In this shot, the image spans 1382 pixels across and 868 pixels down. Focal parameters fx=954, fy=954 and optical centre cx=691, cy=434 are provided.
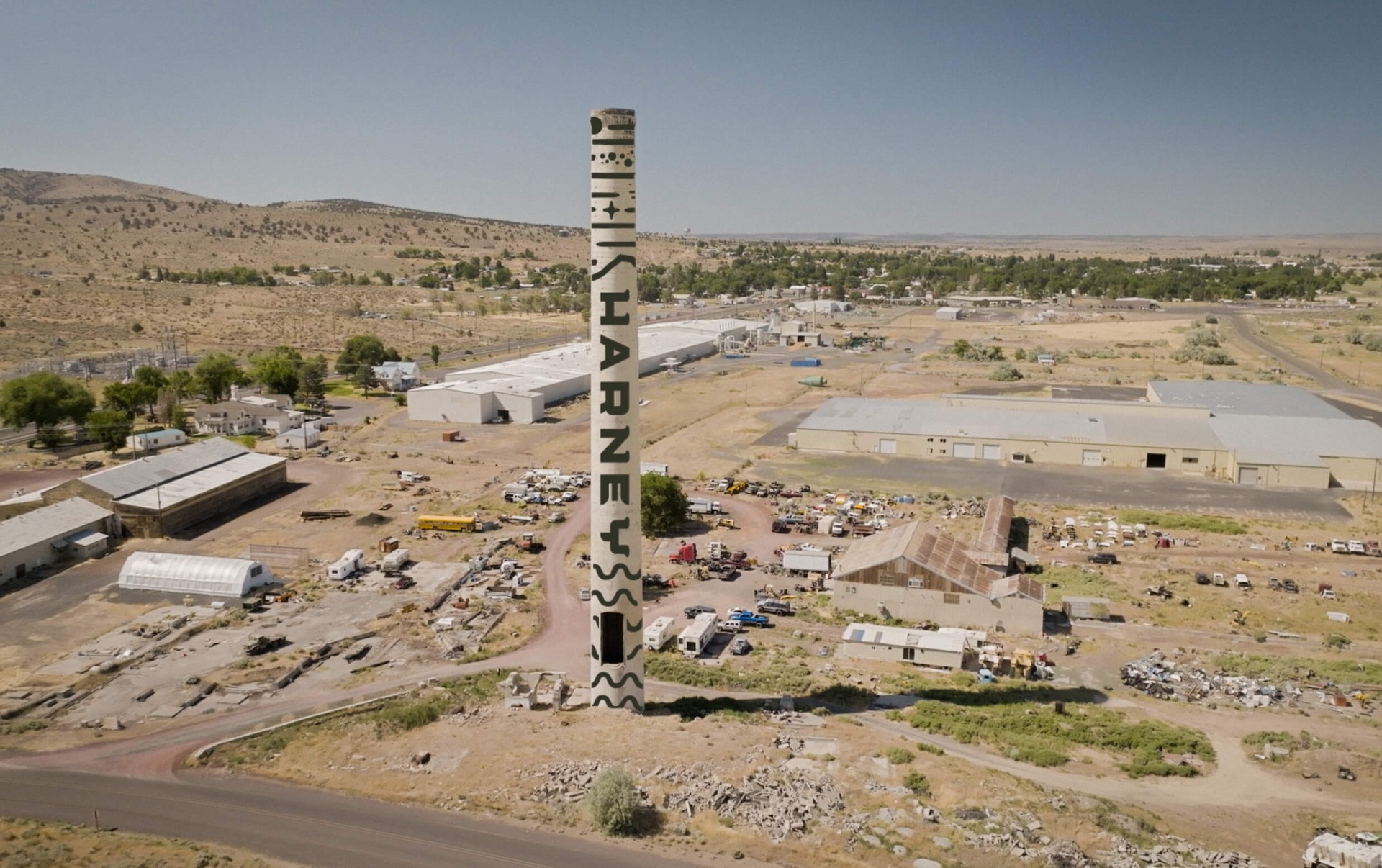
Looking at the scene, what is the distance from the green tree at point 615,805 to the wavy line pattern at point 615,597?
21.7 feet

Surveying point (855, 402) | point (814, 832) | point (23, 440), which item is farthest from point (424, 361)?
point (814, 832)

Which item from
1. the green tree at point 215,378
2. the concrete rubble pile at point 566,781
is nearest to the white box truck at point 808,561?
the concrete rubble pile at point 566,781

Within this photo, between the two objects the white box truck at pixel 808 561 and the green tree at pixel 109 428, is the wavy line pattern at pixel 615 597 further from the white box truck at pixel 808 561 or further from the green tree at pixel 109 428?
the green tree at pixel 109 428

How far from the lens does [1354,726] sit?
32844mm

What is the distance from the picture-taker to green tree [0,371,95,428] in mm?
74875

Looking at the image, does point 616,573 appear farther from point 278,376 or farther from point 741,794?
point 278,376

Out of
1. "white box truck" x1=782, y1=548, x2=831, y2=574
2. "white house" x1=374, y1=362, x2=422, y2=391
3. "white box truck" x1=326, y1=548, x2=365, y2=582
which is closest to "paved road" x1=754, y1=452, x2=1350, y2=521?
"white box truck" x1=782, y1=548, x2=831, y2=574

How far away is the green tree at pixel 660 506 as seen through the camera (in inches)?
2158

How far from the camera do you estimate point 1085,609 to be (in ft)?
143

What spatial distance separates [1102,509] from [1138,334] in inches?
4163

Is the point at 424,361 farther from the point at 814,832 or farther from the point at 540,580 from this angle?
the point at 814,832

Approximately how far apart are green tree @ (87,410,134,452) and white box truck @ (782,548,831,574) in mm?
53979

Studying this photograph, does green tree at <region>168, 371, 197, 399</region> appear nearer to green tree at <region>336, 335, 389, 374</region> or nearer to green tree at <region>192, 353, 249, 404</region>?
green tree at <region>192, 353, 249, 404</region>

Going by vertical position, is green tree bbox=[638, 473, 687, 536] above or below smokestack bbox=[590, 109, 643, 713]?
below
